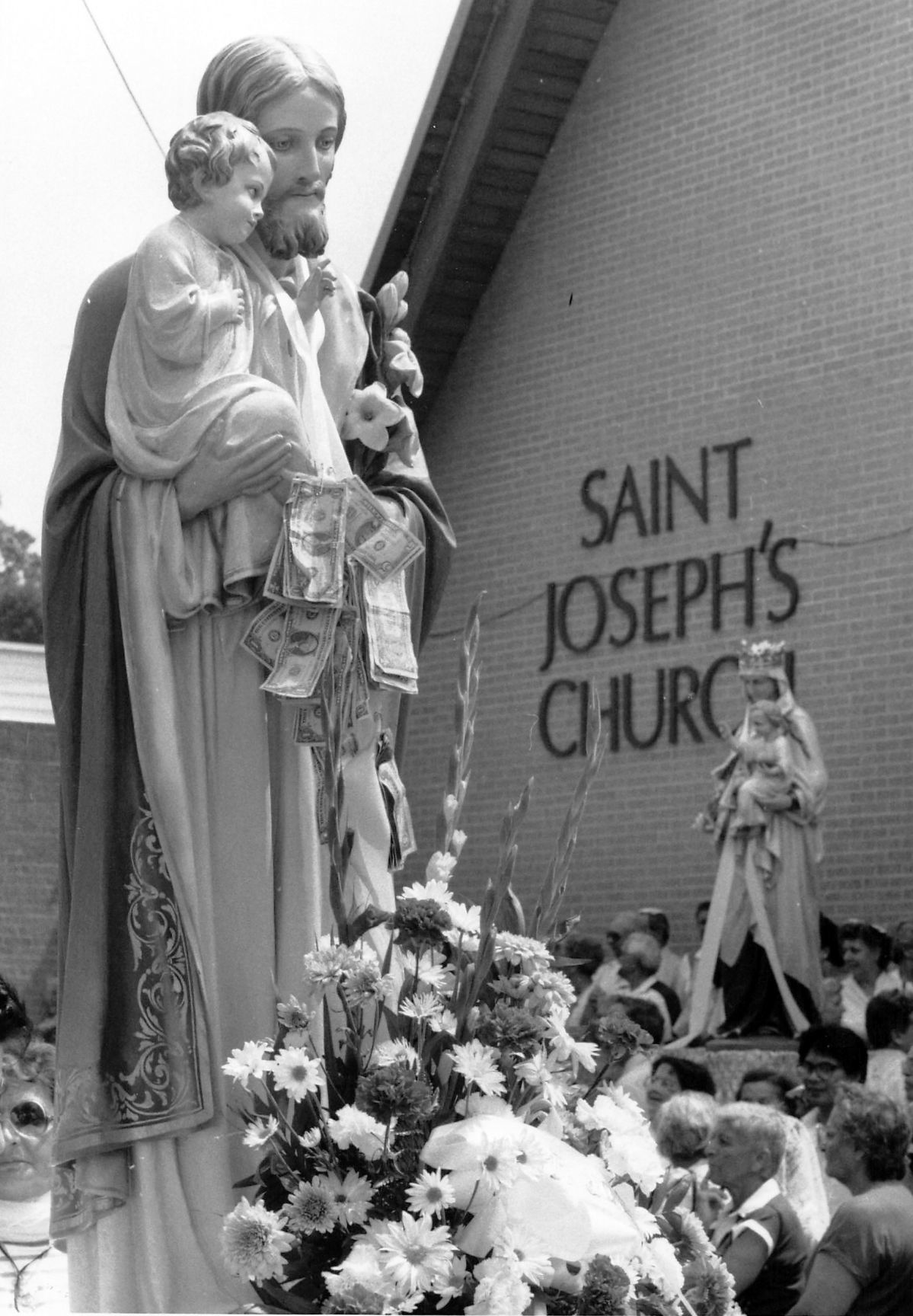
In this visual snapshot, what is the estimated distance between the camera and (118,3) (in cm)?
877

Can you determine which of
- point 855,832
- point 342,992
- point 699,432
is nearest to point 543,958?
point 342,992

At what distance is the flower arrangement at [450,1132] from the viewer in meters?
2.54

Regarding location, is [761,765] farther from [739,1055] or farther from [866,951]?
[739,1055]

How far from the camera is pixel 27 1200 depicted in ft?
13.0

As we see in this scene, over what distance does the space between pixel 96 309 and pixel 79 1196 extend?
1352 millimetres

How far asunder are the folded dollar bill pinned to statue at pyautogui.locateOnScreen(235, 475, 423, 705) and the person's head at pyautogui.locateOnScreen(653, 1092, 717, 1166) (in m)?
3.23

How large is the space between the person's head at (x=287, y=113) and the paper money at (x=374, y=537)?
0.45 metres

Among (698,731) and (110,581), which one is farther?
(698,731)

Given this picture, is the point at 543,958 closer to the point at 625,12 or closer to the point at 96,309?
the point at 96,309

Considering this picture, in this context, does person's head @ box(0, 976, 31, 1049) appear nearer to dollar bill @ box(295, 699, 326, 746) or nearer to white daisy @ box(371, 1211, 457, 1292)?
dollar bill @ box(295, 699, 326, 746)

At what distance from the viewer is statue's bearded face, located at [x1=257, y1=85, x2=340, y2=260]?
3629 mm

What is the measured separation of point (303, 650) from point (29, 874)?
867 centimetres

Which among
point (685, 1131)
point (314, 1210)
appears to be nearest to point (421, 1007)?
point (314, 1210)

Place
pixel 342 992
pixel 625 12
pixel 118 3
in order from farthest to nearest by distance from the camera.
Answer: pixel 625 12 < pixel 118 3 < pixel 342 992
